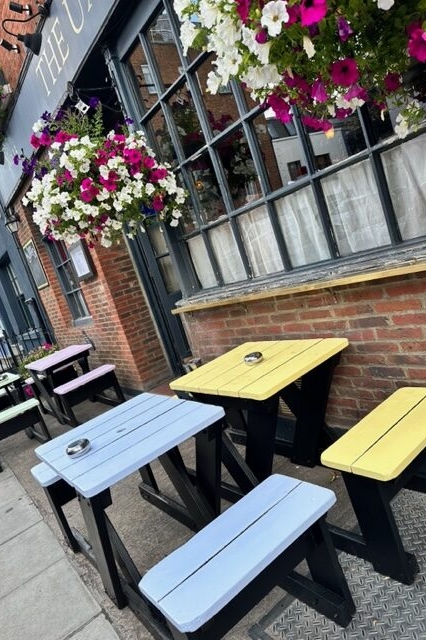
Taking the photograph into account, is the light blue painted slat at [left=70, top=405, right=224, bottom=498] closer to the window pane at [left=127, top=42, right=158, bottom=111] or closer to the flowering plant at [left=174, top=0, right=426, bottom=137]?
the flowering plant at [left=174, top=0, right=426, bottom=137]

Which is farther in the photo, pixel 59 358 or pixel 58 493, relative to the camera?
pixel 59 358

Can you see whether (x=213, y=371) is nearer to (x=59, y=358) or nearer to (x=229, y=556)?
(x=229, y=556)

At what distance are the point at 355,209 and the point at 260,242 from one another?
717 mm

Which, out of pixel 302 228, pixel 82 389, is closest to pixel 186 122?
pixel 302 228

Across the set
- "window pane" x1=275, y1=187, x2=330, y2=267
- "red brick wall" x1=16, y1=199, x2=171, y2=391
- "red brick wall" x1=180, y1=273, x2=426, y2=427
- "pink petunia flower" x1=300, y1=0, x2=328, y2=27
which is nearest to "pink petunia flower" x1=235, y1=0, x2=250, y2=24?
"pink petunia flower" x1=300, y1=0, x2=328, y2=27

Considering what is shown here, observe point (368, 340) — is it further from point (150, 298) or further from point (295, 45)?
point (150, 298)

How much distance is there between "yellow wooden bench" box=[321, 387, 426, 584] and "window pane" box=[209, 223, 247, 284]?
153 centimetres

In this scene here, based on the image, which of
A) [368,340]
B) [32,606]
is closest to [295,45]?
[368,340]

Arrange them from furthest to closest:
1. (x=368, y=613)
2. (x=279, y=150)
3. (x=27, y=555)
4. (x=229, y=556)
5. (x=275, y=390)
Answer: (x=27, y=555), (x=279, y=150), (x=275, y=390), (x=368, y=613), (x=229, y=556)

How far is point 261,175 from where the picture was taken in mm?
2729

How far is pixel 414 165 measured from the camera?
2035 mm

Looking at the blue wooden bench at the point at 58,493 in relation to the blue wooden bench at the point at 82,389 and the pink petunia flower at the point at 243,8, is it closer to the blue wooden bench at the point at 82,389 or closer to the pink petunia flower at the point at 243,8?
the blue wooden bench at the point at 82,389

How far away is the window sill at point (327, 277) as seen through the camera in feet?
6.64

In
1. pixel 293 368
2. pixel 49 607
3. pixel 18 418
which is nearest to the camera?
pixel 293 368
